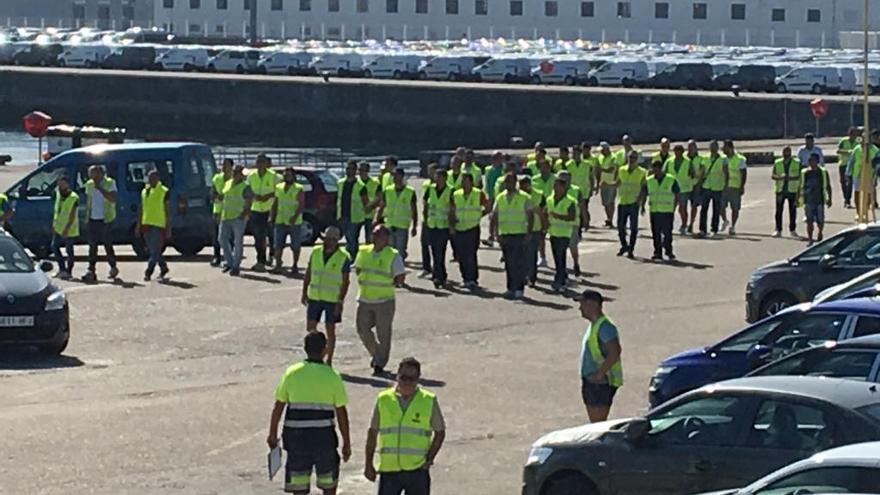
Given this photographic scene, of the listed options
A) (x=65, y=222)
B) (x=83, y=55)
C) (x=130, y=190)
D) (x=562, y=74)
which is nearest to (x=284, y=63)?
(x=83, y=55)

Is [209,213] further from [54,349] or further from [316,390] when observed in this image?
[316,390]

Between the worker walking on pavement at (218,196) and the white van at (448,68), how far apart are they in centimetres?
6671

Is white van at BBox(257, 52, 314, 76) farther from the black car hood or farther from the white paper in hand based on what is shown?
the white paper in hand

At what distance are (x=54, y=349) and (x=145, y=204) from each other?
6546 millimetres

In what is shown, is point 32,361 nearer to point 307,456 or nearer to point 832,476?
point 307,456

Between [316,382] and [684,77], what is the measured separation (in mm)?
79588

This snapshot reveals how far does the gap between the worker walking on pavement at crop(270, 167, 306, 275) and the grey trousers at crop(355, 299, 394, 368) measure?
882 cm

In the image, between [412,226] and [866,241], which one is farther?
[412,226]

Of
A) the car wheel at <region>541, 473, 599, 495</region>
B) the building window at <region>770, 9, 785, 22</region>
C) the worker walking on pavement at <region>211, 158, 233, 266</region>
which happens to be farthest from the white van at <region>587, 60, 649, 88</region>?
the car wheel at <region>541, 473, 599, 495</region>

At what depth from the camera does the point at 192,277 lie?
2861cm

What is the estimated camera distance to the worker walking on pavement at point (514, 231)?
2619 cm

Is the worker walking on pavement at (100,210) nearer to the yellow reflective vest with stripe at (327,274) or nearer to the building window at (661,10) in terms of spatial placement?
the yellow reflective vest with stripe at (327,274)

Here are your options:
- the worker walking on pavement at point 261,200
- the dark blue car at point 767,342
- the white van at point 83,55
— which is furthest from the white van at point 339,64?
the dark blue car at point 767,342

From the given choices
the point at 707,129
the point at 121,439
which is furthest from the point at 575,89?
the point at 121,439
